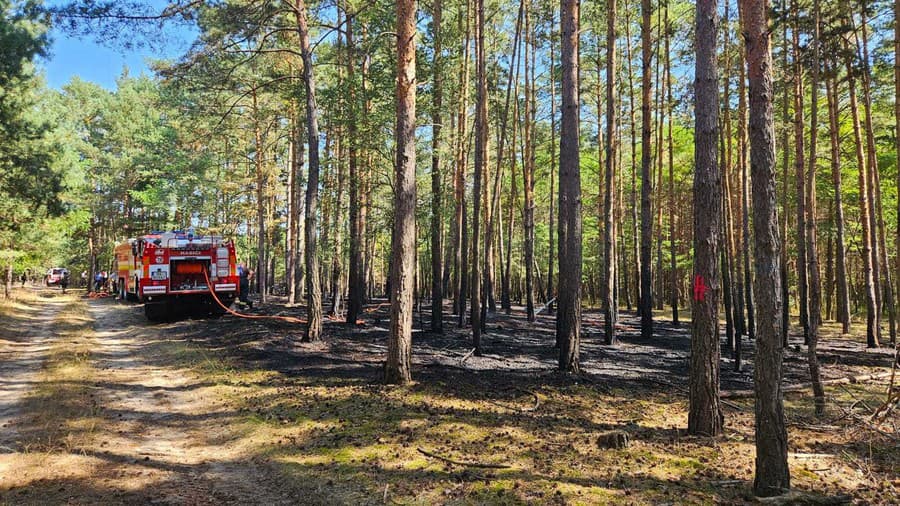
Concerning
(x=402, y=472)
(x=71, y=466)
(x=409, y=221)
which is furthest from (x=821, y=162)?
(x=71, y=466)

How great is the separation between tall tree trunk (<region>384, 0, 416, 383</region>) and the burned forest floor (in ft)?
1.86

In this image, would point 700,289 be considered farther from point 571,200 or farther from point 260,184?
point 260,184

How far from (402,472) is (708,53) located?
19.1 ft

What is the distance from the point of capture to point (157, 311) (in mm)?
17609

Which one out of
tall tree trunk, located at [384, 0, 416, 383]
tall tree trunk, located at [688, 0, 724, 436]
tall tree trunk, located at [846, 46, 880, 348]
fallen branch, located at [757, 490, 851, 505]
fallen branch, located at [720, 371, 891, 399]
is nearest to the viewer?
fallen branch, located at [757, 490, 851, 505]

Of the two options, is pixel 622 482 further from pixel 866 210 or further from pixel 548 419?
pixel 866 210

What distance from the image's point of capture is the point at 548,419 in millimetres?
6777

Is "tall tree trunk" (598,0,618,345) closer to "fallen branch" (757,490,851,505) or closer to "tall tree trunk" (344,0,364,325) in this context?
"tall tree trunk" (344,0,364,325)

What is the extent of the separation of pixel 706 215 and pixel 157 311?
702 inches

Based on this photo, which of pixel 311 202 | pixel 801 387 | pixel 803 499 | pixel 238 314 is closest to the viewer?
pixel 803 499

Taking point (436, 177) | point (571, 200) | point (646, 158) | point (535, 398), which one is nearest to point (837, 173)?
point (646, 158)

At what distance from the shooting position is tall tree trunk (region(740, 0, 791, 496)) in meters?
4.52

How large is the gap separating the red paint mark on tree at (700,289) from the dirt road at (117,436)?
4856 mm

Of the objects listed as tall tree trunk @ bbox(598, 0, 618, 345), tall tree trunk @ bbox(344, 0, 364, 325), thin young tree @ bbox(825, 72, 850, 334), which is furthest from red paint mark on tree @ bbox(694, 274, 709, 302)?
tall tree trunk @ bbox(344, 0, 364, 325)
